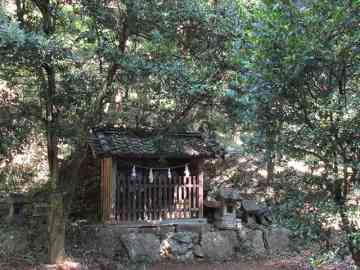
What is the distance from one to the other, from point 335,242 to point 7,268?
19.4 ft

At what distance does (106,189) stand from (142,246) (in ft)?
5.77

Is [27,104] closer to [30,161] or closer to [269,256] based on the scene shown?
[30,161]

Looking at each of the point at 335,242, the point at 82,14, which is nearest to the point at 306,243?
the point at 335,242

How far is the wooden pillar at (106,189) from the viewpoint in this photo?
1002cm

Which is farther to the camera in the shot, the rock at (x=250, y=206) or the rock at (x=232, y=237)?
the rock at (x=250, y=206)

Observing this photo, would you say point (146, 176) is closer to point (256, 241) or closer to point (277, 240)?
point (256, 241)

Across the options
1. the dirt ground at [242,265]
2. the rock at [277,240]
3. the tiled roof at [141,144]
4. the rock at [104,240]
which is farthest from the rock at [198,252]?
the tiled roof at [141,144]

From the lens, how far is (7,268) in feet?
25.2

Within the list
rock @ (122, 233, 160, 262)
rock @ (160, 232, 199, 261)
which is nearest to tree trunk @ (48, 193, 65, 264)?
rock @ (122, 233, 160, 262)

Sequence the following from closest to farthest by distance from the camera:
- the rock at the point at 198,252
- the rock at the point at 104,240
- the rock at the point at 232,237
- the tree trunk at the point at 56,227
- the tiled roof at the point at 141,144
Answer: the tree trunk at the point at 56,227, the rock at the point at 104,240, the tiled roof at the point at 141,144, the rock at the point at 198,252, the rock at the point at 232,237

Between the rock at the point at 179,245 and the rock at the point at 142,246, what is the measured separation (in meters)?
0.21

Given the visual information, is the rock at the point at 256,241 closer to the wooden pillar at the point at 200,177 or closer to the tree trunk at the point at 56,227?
the wooden pillar at the point at 200,177

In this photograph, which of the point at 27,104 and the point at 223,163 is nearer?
the point at 27,104

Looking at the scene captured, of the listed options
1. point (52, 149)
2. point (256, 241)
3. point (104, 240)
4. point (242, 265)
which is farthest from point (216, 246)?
point (52, 149)
